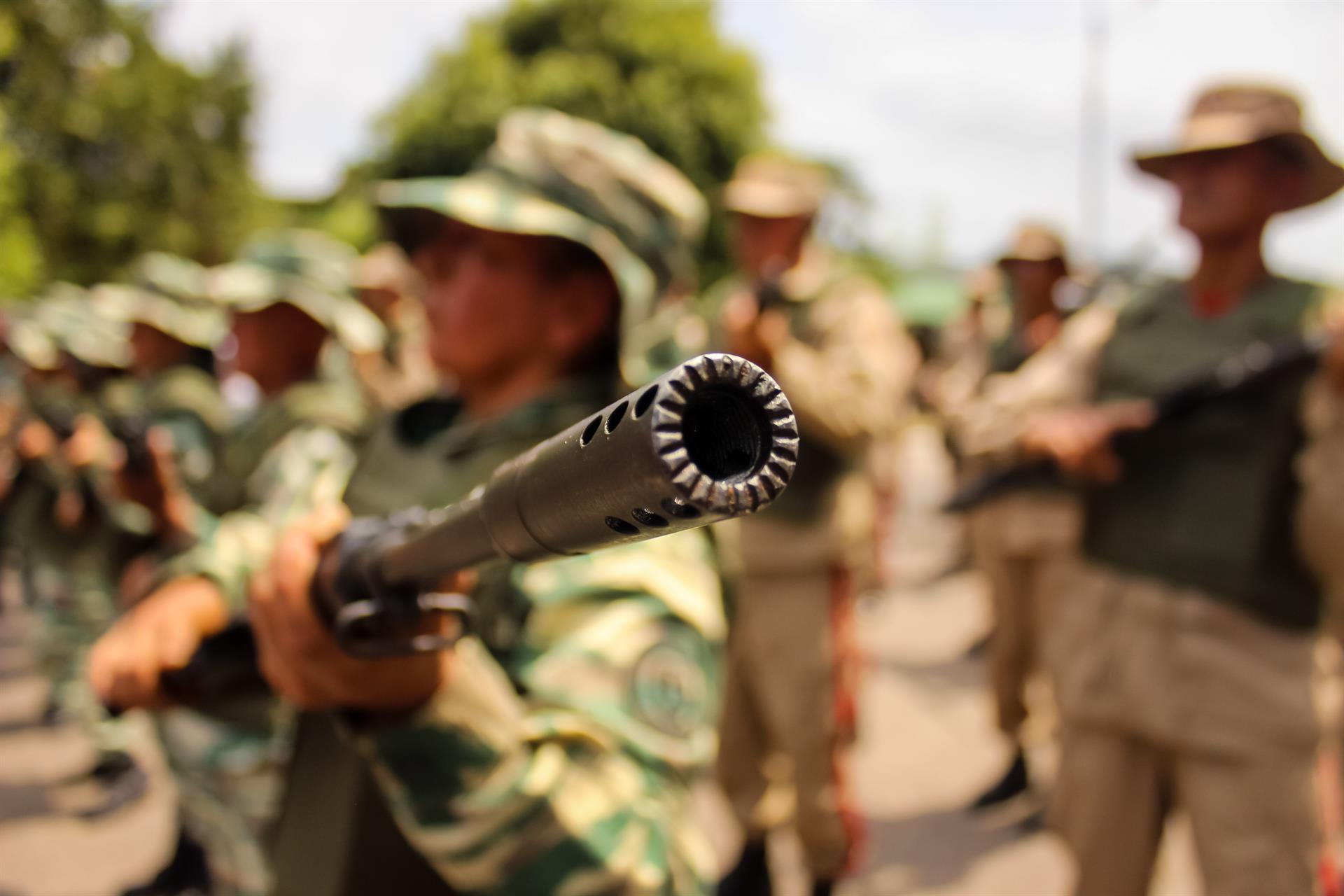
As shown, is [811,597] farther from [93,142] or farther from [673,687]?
[93,142]

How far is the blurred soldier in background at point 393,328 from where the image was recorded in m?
5.68

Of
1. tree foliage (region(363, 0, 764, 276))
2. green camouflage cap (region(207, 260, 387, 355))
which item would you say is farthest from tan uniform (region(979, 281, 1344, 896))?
tree foliage (region(363, 0, 764, 276))

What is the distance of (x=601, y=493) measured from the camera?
2.02ft

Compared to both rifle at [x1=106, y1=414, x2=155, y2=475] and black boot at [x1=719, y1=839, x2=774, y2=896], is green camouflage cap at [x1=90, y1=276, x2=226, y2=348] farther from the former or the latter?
black boot at [x1=719, y1=839, x2=774, y2=896]

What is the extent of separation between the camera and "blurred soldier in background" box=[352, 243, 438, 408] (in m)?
5.68

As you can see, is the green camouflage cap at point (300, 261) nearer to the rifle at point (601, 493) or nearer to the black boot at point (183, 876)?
the black boot at point (183, 876)

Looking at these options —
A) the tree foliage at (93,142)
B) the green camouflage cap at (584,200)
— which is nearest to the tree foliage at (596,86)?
the tree foliage at (93,142)

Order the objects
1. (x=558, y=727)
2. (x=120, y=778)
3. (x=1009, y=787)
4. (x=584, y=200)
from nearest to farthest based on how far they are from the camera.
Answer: (x=558, y=727) < (x=584, y=200) < (x=1009, y=787) < (x=120, y=778)

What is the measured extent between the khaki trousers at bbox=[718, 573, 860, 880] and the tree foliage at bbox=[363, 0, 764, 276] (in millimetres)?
18835

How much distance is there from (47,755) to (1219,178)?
576 cm

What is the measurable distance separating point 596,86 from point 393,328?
60.4 feet

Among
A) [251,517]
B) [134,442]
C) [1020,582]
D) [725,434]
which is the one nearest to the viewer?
[725,434]

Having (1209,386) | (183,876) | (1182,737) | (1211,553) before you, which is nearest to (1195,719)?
(1182,737)

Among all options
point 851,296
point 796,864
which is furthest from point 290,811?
point 796,864
